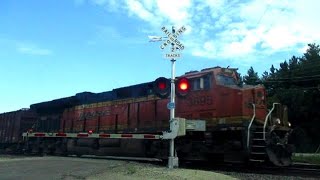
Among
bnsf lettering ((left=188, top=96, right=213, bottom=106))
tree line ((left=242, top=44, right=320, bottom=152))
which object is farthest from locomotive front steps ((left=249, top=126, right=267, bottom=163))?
tree line ((left=242, top=44, right=320, bottom=152))

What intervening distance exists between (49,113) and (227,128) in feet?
49.2

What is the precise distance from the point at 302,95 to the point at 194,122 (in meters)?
45.2

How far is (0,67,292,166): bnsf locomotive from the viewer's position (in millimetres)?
16500

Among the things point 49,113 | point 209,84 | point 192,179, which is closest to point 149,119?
point 209,84

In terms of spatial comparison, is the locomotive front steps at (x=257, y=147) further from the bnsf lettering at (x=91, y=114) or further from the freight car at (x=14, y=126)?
the freight car at (x=14, y=126)

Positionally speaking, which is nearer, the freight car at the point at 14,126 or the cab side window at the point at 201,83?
the cab side window at the point at 201,83

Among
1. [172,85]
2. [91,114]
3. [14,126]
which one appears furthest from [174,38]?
[14,126]

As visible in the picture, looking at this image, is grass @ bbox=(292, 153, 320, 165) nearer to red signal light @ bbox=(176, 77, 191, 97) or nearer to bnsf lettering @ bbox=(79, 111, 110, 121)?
bnsf lettering @ bbox=(79, 111, 110, 121)

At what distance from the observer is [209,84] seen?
18062 millimetres

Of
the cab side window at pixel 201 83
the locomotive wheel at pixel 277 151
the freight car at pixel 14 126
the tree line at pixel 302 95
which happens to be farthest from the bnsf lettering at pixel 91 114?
the tree line at pixel 302 95

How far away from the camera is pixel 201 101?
719 inches

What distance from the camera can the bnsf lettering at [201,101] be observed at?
18.0 m

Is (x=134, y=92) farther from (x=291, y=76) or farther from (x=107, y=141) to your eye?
(x=291, y=76)

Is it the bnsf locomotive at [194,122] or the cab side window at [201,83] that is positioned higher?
the cab side window at [201,83]
